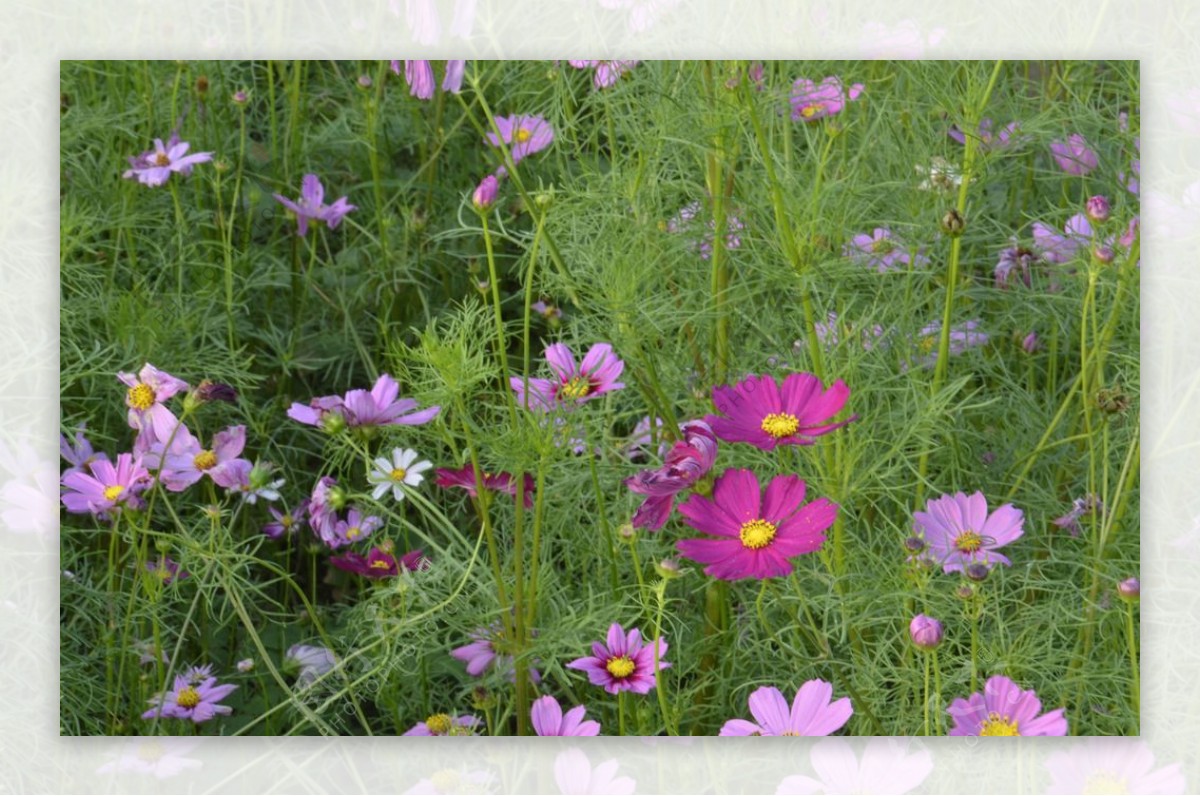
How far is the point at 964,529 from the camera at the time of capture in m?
1.46

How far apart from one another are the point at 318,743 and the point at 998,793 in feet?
2.33

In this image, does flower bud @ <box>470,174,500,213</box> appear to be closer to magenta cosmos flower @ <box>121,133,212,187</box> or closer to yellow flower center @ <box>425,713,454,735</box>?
magenta cosmos flower @ <box>121,133,212,187</box>

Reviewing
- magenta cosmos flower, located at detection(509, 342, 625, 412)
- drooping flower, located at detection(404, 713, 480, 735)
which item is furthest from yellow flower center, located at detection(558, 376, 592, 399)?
drooping flower, located at detection(404, 713, 480, 735)

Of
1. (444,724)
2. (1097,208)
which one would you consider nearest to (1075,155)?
(1097,208)

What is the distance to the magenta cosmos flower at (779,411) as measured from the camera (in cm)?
141

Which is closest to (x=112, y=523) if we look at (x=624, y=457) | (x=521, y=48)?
(x=624, y=457)

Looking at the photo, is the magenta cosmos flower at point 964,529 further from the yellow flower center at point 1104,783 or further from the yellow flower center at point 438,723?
the yellow flower center at point 438,723

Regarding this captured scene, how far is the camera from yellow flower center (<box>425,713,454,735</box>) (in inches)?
58.0

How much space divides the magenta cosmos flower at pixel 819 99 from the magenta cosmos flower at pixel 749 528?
0.37 metres

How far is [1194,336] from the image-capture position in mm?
1504

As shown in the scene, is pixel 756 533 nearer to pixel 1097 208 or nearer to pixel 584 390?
pixel 584 390

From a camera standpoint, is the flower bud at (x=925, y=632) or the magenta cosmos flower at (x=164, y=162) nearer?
the flower bud at (x=925, y=632)

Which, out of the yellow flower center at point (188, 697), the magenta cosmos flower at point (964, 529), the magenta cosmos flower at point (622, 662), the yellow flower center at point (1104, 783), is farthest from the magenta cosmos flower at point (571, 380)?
the yellow flower center at point (1104, 783)

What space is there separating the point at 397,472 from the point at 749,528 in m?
0.35
